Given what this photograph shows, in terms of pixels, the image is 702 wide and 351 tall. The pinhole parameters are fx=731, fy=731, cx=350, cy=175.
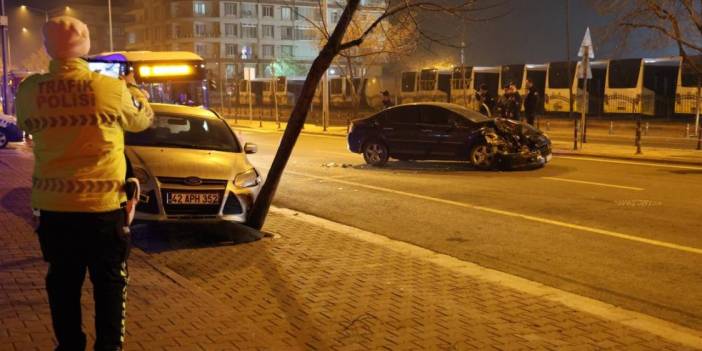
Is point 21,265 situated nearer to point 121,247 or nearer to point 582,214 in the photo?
point 121,247

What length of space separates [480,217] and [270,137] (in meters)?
19.5

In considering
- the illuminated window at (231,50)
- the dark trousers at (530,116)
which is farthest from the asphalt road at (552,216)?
the illuminated window at (231,50)

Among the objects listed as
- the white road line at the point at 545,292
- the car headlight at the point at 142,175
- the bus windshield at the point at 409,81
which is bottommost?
the white road line at the point at 545,292

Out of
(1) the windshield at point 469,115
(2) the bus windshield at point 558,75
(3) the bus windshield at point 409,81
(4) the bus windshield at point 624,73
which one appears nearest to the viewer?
(1) the windshield at point 469,115

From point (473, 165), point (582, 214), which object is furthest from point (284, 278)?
point (473, 165)

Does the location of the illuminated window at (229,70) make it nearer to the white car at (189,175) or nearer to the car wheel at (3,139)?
the car wheel at (3,139)

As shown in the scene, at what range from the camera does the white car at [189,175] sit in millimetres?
8250

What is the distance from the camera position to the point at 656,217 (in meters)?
10.2

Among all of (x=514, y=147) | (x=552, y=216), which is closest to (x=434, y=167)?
(x=514, y=147)

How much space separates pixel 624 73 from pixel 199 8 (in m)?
74.5

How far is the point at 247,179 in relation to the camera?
8922 mm

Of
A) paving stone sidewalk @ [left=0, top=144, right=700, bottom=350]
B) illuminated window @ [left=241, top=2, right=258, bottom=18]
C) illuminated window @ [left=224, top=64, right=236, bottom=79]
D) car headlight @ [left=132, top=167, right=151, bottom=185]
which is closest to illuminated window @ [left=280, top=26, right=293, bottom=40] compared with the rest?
illuminated window @ [left=241, top=2, right=258, bottom=18]

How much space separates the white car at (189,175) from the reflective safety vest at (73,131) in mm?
3999

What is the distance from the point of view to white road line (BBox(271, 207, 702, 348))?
17.8ft
